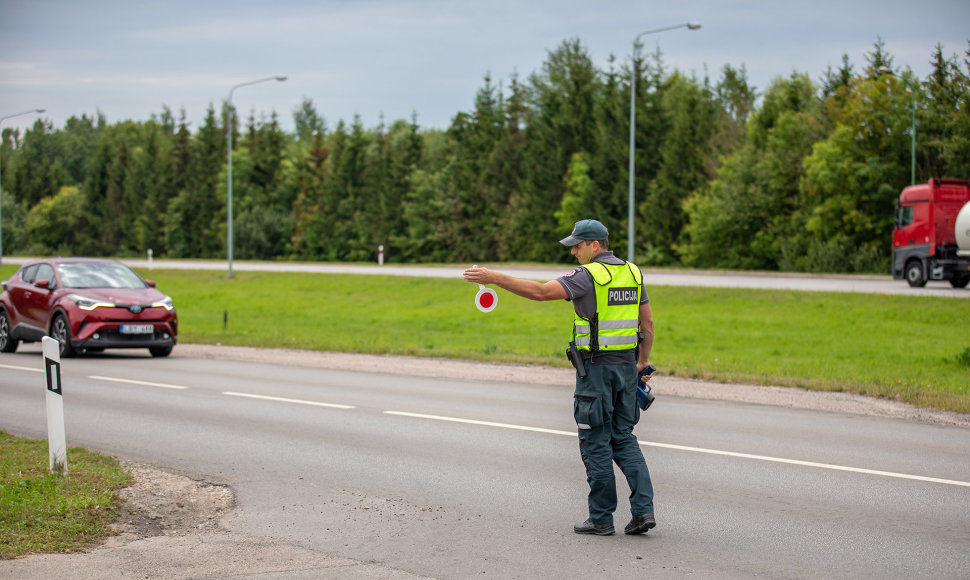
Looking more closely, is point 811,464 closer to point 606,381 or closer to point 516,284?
point 606,381

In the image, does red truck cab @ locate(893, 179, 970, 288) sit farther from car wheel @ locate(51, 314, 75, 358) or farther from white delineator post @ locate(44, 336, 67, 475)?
white delineator post @ locate(44, 336, 67, 475)

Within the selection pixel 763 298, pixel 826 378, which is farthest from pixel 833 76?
pixel 826 378

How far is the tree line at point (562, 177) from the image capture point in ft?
139

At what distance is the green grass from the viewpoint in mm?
15602

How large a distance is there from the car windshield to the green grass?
3581 millimetres

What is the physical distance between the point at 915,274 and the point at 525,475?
89.2 feet

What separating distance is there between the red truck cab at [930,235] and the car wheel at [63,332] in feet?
83.2

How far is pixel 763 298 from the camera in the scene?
26.4 m

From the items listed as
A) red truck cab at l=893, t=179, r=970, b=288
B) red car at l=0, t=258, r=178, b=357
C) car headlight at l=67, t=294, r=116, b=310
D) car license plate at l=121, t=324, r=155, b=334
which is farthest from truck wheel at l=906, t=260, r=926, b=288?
car headlight at l=67, t=294, r=116, b=310

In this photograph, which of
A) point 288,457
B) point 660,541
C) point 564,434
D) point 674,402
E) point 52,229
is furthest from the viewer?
point 52,229

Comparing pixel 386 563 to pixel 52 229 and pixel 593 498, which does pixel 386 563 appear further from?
pixel 52 229

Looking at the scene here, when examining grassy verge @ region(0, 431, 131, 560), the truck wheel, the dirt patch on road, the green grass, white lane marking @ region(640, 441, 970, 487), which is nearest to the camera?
grassy verge @ region(0, 431, 131, 560)

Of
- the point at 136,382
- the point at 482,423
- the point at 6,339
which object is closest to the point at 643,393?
the point at 482,423

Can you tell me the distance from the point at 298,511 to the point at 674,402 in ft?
21.9
